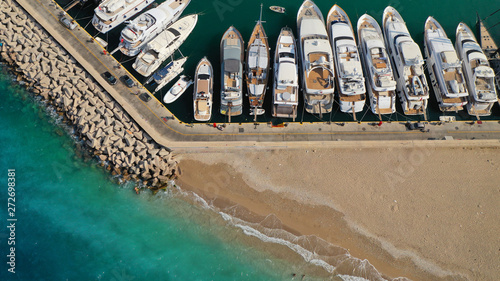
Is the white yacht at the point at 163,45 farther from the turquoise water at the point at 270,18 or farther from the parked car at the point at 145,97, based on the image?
the parked car at the point at 145,97

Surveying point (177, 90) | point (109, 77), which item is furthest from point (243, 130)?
point (109, 77)

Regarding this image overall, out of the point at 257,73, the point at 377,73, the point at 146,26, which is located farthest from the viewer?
the point at 146,26

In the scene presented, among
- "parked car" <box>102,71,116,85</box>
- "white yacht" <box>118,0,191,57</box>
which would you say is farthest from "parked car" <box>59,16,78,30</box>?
"parked car" <box>102,71,116,85</box>

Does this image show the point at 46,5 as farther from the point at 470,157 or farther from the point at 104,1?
the point at 470,157

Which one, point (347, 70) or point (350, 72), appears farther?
point (347, 70)

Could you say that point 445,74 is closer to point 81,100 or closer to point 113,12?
point 113,12

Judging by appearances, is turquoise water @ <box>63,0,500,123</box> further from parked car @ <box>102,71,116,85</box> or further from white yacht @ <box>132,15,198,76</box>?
parked car @ <box>102,71,116,85</box>

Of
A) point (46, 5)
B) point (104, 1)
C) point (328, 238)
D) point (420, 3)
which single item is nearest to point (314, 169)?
point (328, 238)

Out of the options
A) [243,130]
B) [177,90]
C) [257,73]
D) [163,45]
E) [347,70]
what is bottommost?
[243,130]

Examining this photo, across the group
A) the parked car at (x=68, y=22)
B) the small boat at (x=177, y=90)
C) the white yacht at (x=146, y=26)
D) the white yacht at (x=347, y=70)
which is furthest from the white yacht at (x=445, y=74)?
the parked car at (x=68, y=22)
